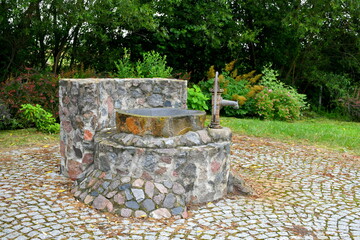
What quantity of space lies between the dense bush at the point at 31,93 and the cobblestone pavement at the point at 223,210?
3219 mm

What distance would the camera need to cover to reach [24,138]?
878 centimetres

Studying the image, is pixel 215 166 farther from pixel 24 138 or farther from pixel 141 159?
pixel 24 138

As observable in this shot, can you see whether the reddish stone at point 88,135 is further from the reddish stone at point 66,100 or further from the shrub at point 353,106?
the shrub at point 353,106

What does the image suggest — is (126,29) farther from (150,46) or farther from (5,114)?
(5,114)

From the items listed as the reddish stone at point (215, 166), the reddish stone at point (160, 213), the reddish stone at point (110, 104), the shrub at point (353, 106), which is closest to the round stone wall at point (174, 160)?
the reddish stone at point (215, 166)

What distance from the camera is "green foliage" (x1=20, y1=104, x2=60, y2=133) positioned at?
9281mm

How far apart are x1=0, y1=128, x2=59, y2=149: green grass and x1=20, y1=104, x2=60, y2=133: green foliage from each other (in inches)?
6.8

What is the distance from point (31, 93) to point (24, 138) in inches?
66.2

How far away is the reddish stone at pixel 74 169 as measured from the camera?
18.6 ft

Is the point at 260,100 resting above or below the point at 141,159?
above

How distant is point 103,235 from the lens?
→ 396 cm

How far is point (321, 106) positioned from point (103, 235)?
49.7ft

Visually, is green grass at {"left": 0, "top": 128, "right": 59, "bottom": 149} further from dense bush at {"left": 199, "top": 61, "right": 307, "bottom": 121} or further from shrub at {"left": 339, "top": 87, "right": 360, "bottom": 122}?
shrub at {"left": 339, "top": 87, "right": 360, "bottom": 122}

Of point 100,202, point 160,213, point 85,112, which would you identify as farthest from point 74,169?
point 160,213
